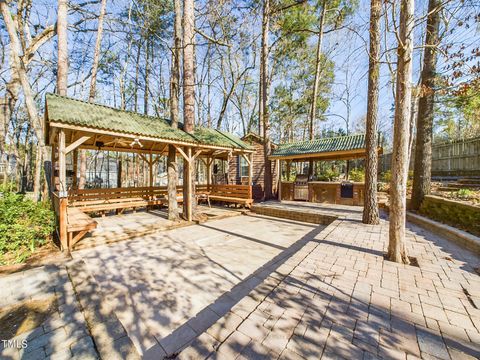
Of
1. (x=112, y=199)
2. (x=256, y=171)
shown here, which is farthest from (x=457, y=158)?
(x=112, y=199)

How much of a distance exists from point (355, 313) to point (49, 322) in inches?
129

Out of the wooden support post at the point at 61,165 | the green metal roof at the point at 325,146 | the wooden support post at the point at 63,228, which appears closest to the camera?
the wooden support post at the point at 63,228

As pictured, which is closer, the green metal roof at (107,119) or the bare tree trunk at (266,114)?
the green metal roof at (107,119)

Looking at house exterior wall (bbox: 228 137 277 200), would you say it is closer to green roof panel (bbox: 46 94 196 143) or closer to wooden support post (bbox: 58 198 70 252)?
green roof panel (bbox: 46 94 196 143)

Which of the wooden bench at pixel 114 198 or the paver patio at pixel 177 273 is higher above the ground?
the wooden bench at pixel 114 198

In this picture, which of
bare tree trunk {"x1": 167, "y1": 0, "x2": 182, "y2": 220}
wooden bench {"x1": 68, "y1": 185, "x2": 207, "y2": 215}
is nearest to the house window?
wooden bench {"x1": 68, "y1": 185, "x2": 207, "y2": 215}

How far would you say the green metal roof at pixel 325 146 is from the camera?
30.0ft

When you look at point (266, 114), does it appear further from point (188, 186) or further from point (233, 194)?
point (188, 186)

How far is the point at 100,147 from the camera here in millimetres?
8109

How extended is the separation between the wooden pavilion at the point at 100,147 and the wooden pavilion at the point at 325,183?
114 inches

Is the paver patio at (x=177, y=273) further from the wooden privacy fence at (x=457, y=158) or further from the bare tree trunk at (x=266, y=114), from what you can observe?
the wooden privacy fence at (x=457, y=158)

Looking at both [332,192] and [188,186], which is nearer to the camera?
[188,186]

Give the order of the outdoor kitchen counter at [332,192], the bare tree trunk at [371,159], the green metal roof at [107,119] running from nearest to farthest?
1. the green metal roof at [107,119]
2. the bare tree trunk at [371,159]
3. the outdoor kitchen counter at [332,192]

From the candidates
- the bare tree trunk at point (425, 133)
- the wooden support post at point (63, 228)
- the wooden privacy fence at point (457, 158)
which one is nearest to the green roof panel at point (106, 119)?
the wooden support post at point (63, 228)
